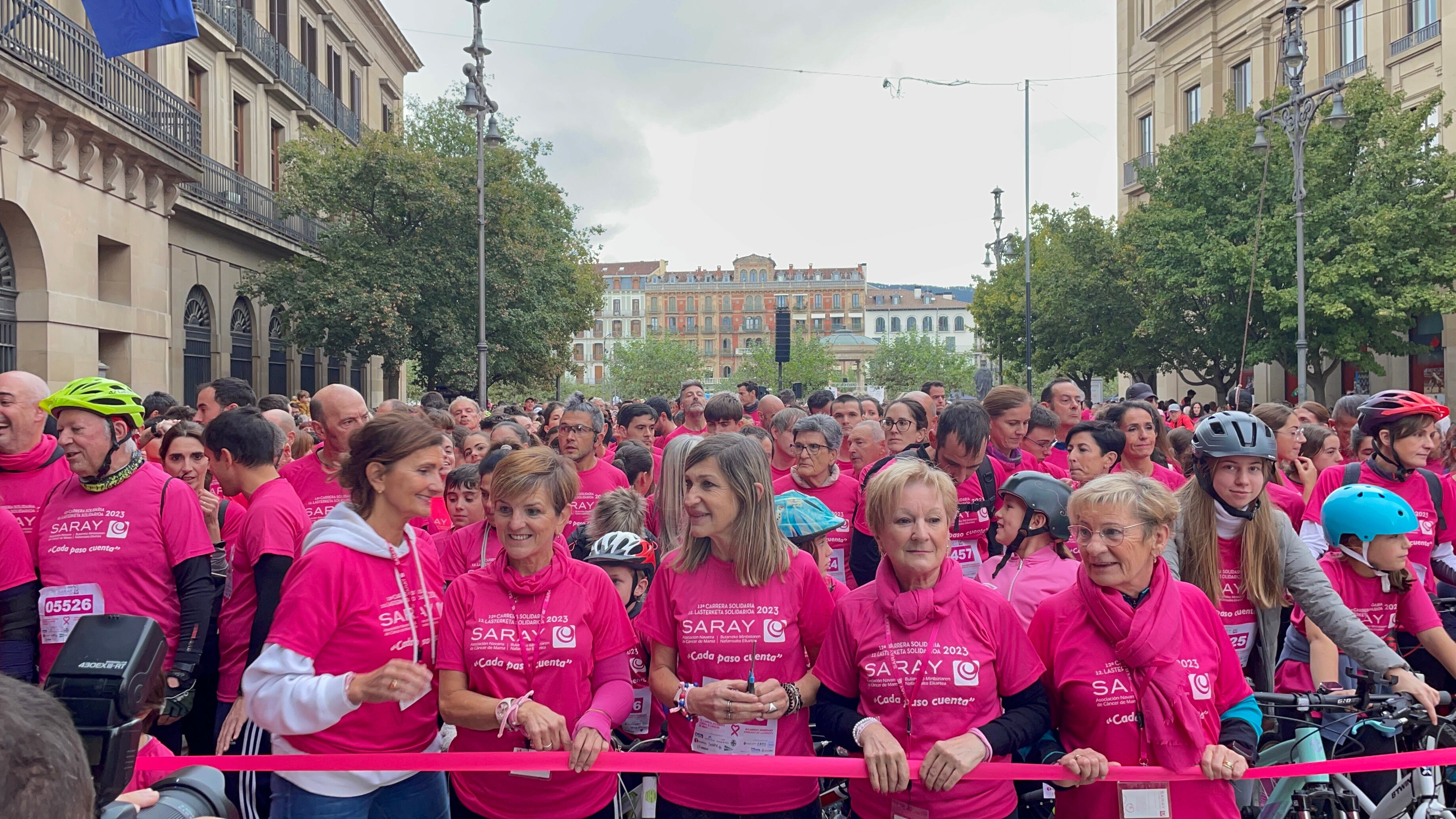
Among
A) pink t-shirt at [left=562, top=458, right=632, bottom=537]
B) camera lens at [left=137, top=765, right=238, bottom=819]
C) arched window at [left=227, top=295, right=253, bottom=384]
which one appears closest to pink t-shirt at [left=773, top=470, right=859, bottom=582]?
pink t-shirt at [left=562, top=458, right=632, bottom=537]

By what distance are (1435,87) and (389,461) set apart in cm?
3432

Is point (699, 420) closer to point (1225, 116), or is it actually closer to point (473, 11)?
point (473, 11)

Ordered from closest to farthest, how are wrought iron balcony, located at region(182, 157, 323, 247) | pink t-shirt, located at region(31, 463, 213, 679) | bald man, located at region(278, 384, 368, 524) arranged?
1. pink t-shirt, located at region(31, 463, 213, 679)
2. bald man, located at region(278, 384, 368, 524)
3. wrought iron balcony, located at region(182, 157, 323, 247)

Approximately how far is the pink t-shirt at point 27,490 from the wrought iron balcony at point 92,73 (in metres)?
9.69

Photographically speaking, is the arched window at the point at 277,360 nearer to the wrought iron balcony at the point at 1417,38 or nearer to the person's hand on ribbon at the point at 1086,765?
the person's hand on ribbon at the point at 1086,765

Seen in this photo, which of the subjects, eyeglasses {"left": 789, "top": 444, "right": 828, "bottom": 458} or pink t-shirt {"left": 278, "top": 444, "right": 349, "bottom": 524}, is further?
eyeglasses {"left": 789, "top": 444, "right": 828, "bottom": 458}

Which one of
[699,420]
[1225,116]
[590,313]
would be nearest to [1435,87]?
[1225,116]

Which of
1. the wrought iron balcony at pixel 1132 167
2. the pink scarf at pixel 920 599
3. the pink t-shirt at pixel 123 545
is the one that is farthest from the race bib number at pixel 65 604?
the wrought iron balcony at pixel 1132 167

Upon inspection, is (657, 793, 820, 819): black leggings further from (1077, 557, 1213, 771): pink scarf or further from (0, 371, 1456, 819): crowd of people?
(1077, 557, 1213, 771): pink scarf

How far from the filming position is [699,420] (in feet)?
Answer: 37.9

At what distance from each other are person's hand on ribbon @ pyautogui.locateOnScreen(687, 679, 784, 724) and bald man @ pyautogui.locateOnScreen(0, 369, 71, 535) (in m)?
3.53

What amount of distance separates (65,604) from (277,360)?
25.0 m

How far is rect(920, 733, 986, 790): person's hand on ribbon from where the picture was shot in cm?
303

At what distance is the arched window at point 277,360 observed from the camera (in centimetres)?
2678
